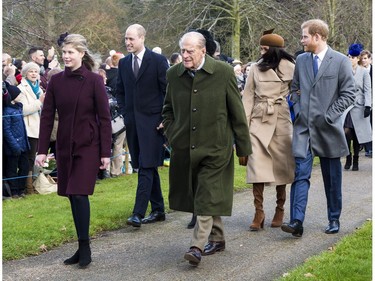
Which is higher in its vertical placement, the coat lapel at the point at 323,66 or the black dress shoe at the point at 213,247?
the coat lapel at the point at 323,66

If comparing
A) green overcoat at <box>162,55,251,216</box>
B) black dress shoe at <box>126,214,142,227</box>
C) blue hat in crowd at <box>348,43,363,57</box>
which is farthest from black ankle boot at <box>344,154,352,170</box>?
green overcoat at <box>162,55,251,216</box>

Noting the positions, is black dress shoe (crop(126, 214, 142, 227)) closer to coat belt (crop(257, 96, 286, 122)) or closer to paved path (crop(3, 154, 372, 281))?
paved path (crop(3, 154, 372, 281))

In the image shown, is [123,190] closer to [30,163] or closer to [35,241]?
[30,163]

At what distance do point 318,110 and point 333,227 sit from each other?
4.23 feet

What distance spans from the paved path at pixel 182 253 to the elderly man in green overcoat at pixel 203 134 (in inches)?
12.0

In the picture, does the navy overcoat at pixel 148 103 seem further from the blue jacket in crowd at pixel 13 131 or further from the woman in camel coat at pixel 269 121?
the blue jacket in crowd at pixel 13 131

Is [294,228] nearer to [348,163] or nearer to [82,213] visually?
[82,213]

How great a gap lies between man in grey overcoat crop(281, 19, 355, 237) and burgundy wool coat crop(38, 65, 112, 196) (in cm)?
222

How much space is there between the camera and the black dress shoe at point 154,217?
943cm

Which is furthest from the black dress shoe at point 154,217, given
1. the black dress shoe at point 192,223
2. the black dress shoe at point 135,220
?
the black dress shoe at point 192,223

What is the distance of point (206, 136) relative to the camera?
292 inches

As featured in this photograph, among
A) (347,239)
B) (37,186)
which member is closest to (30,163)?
(37,186)

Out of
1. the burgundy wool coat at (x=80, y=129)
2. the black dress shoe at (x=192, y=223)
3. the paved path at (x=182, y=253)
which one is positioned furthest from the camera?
the black dress shoe at (x=192, y=223)

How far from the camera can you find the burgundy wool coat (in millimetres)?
7309
